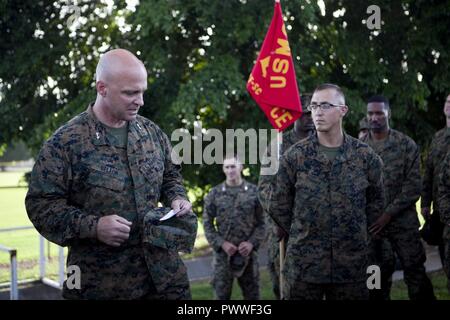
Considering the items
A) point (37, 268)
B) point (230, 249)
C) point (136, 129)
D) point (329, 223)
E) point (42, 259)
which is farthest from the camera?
point (37, 268)

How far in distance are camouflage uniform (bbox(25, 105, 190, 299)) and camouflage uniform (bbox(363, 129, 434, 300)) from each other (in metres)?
3.03

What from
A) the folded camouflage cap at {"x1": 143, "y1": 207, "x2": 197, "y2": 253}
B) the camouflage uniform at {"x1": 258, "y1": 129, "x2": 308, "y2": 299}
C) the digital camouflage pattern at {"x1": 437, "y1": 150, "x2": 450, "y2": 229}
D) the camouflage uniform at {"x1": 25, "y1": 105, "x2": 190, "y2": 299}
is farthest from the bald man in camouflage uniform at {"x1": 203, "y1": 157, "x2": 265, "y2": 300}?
the folded camouflage cap at {"x1": 143, "y1": 207, "x2": 197, "y2": 253}

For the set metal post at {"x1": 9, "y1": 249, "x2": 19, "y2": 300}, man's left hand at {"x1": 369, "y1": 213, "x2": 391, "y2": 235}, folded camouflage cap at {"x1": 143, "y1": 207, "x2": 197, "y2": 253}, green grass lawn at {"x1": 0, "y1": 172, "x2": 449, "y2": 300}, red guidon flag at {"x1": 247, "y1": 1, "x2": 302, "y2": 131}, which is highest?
red guidon flag at {"x1": 247, "y1": 1, "x2": 302, "y2": 131}

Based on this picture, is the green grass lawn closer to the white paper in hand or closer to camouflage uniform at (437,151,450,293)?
camouflage uniform at (437,151,450,293)

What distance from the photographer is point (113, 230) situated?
111 inches

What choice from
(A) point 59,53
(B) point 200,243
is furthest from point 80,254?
(B) point 200,243

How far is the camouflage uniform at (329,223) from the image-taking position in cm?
393

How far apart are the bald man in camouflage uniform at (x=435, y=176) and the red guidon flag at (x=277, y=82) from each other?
5.04ft

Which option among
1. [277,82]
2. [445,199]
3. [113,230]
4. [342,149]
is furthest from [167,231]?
[277,82]

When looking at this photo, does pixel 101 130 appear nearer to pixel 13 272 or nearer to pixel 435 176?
pixel 13 272

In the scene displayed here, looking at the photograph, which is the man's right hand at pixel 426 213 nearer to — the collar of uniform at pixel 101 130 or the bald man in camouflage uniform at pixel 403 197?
the bald man in camouflage uniform at pixel 403 197

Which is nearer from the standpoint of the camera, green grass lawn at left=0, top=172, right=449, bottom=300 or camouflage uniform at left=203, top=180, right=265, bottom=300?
camouflage uniform at left=203, top=180, right=265, bottom=300

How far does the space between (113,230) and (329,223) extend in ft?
5.61

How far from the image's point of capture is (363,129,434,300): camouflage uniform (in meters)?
5.55
